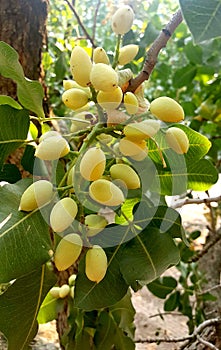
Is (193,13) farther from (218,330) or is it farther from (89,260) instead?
(218,330)

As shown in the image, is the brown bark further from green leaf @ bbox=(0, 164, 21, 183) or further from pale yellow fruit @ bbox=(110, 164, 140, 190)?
pale yellow fruit @ bbox=(110, 164, 140, 190)

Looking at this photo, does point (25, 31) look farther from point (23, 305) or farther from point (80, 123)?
point (23, 305)

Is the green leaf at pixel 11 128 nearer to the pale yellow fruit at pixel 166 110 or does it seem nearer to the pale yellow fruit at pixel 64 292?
the pale yellow fruit at pixel 166 110

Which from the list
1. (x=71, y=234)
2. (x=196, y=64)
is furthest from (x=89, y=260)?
(x=196, y=64)

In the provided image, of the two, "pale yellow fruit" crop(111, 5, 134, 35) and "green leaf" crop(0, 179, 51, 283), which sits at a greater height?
"pale yellow fruit" crop(111, 5, 134, 35)

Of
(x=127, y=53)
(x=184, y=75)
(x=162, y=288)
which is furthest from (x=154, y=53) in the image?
(x=184, y=75)

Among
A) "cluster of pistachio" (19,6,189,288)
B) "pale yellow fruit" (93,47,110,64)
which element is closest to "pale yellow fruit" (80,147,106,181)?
"cluster of pistachio" (19,6,189,288)
